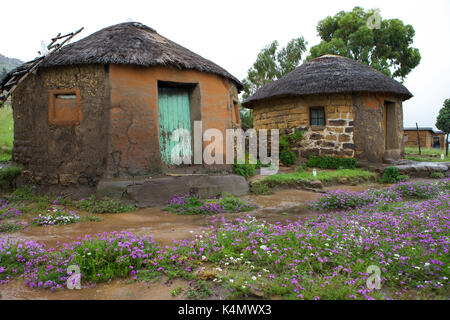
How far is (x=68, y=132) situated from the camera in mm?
6434

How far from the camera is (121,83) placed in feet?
20.6

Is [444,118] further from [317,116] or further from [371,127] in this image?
[317,116]

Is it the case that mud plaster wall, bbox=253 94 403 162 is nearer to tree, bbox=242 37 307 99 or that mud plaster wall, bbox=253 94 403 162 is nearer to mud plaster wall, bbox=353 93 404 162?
mud plaster wall, bbox=353 93 404 162

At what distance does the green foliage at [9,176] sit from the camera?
6840 millimetres

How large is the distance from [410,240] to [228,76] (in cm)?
584

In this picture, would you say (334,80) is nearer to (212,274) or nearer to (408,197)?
(408,197)

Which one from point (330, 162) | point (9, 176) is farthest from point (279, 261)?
point (330, 162)

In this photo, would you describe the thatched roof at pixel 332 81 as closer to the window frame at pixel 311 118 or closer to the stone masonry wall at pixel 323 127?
the stone masonry wall at pixel 323 127

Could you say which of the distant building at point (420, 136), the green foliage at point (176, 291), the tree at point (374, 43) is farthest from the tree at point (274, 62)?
the green foliage at point (176, 291)

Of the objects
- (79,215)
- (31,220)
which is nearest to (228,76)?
(79,215)

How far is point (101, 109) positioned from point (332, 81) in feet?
25.5

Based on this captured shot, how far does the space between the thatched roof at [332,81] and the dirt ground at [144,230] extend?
4.70m

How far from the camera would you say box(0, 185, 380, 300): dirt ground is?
2.47 meters
